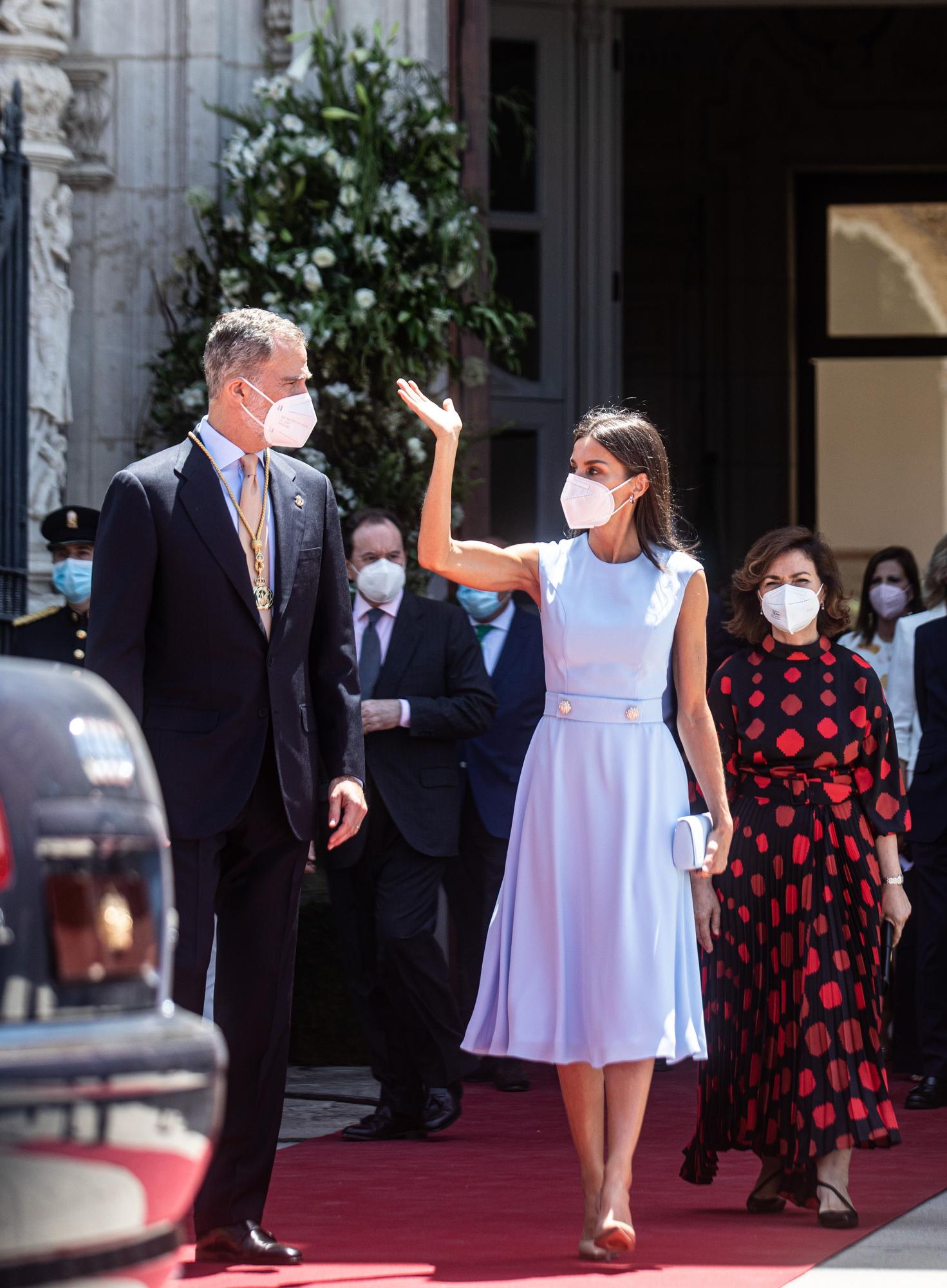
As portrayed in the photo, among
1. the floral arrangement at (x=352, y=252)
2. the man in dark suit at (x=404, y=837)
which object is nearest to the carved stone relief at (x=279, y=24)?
the floral arrangement at (x=352, y=252)

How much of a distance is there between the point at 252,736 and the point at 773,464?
11.7m

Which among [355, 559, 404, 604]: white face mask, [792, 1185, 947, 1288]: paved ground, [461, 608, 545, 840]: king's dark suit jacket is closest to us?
[792, 1185, 947, 1288]: paved ground

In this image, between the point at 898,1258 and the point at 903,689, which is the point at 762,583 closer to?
the point at 898,1258

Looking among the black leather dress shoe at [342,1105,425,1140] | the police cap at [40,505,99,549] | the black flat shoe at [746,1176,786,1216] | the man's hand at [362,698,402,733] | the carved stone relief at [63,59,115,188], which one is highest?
the carved stone relief at [63,59,115,188]

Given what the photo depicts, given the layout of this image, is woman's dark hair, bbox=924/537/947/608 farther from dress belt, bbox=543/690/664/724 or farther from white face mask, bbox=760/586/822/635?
dress belt, bbox=543/690/664/724

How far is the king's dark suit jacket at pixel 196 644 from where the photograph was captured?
4.49 metres

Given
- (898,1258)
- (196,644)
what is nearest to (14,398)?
(196,644)

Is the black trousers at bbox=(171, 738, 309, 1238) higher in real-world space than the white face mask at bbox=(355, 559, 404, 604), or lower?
lower

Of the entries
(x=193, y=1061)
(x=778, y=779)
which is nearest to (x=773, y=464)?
(x=778, y=779)

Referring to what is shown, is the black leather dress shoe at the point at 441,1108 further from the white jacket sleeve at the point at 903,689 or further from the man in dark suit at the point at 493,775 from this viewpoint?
the white jacket sleeve at the point at 903,689

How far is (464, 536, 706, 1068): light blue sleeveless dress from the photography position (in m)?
4.77

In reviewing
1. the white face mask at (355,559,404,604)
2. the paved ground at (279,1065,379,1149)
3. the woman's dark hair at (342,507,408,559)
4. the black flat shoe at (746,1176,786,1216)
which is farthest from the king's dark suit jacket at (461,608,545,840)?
the black flat shoe at (746,1176,786,1216)

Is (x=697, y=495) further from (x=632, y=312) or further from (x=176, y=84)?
(x=176, y=84)

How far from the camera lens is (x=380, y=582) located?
278 inches
